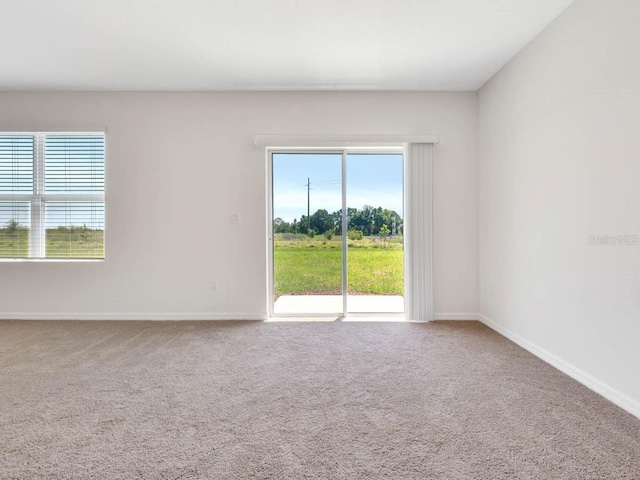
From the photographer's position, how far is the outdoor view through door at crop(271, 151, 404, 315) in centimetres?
388

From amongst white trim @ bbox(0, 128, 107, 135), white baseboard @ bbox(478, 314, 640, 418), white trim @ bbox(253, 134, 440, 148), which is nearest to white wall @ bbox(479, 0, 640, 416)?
white baseboard @ bbox(478, 314, 640, 418)

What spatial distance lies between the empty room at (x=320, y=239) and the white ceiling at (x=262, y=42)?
0.03m

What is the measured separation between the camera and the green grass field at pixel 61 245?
3785 mm

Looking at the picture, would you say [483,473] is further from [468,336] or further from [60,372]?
[60,372]

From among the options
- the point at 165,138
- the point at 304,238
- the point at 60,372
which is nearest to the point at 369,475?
the point at 60,372

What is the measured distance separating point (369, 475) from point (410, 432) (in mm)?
393

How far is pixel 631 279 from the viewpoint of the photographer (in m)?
1.89

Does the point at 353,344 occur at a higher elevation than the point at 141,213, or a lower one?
lower

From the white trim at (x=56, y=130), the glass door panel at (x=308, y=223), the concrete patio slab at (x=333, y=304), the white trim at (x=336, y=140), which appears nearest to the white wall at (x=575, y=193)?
the white trim at (x=336, y=140)

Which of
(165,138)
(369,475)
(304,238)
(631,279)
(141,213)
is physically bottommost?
(369,475)

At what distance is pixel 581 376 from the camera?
88.4 inches

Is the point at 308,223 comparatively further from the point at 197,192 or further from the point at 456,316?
the point at 456,316

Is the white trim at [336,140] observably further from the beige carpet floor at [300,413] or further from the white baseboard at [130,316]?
the beige carpet floor at [300,413]

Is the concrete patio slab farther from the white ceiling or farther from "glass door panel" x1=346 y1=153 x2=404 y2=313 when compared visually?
the white ceiling
